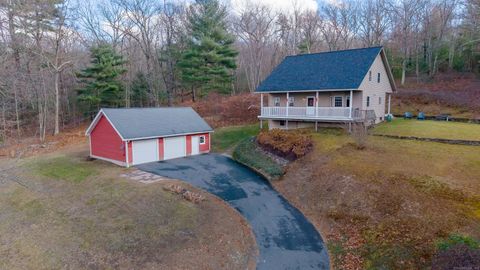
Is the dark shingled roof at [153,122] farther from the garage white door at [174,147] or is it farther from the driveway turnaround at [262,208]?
the driveway turnaround at [262,208]

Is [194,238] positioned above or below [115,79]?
below

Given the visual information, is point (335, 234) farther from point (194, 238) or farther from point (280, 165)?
point (280, 165)

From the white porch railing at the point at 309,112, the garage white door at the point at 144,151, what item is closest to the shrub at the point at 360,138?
the white porch railing at the point at 309,112

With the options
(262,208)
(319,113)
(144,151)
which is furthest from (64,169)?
(319,113)

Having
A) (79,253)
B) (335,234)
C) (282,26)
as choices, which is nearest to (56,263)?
(79,253)

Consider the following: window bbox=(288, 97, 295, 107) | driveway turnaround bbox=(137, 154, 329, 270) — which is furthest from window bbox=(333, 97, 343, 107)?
driveway turnaround bbox=(137, 154, 329, 270)

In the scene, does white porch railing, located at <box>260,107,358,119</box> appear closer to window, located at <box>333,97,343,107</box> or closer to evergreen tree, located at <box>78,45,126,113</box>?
window, located at <box>333,97,343,107</box>

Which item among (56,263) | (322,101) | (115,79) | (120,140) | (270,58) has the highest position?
(270,58)

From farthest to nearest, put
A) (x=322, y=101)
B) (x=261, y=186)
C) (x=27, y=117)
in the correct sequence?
(x=27, y=117) < (x=322, y=101) < (x=261, y=186)

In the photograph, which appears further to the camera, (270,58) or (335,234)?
(270,58)
